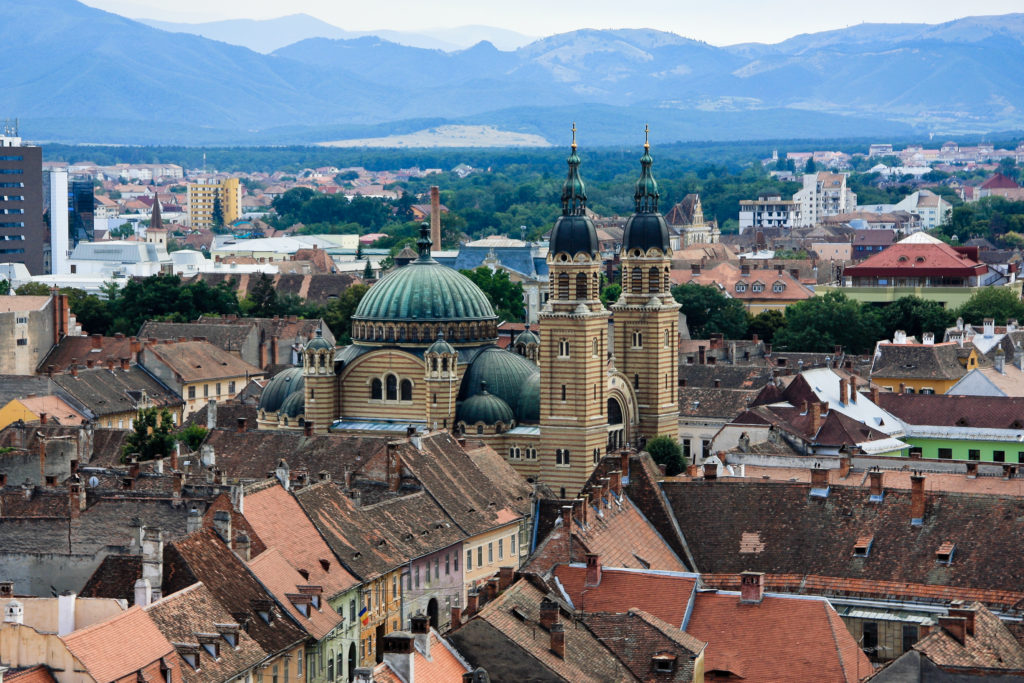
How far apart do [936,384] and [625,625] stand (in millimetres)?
69805

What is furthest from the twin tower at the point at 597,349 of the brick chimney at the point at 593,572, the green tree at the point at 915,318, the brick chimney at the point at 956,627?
the green tree at the point at 915,318

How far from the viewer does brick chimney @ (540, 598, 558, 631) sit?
173 ft

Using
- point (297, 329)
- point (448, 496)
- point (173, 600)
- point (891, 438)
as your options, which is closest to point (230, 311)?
point (297, 329)

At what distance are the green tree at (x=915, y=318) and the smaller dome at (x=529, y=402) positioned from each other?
54893 millimetres

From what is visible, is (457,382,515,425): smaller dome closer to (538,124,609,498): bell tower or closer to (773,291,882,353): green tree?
(538,124,609,498): bell tower

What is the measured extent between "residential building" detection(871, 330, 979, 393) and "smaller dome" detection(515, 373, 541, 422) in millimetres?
Result: 27479

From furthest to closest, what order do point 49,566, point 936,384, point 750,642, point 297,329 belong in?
point 297,329, point 936,384, point 49,566, point 750,642

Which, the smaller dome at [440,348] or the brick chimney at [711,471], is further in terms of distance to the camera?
the smaller dome at [440,348]

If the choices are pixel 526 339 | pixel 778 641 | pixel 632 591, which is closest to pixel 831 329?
pixel 526 339

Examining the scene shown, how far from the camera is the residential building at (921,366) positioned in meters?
120

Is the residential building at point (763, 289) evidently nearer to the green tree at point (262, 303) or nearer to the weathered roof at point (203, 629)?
the green tree at point (262, 303)

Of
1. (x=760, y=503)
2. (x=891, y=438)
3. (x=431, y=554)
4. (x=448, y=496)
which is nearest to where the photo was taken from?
(x=760, y=503)

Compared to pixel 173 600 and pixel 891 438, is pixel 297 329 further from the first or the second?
pixel 173 600

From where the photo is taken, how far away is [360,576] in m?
64.2
